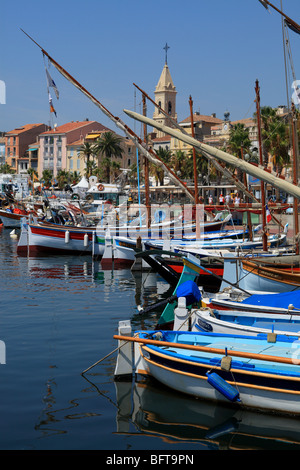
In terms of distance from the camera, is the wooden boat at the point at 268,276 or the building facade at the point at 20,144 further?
the building facade at the point at 20,144

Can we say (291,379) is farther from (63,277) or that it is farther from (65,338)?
(63,277)

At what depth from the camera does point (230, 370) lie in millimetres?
12133

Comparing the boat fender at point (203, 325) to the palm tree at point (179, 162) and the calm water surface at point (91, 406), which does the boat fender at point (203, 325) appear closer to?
the calm water surface at point (91, 406)

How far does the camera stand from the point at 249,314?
16.7 m

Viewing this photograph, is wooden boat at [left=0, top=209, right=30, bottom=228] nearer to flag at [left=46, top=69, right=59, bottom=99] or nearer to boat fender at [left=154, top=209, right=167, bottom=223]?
boat fender at [left=154, top=209, right=167, bottom=223]

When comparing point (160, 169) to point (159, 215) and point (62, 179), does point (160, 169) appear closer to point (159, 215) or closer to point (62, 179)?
point (62, 179)

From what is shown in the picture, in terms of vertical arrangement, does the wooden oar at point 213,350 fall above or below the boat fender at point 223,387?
above

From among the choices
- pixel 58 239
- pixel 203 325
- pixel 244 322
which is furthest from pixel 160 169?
pixel 203 325

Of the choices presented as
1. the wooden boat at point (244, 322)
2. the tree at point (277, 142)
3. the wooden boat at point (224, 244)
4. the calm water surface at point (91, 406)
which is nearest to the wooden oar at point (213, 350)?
the calm water surface at point (91, 406)

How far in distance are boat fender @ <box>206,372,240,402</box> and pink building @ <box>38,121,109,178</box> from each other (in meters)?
139

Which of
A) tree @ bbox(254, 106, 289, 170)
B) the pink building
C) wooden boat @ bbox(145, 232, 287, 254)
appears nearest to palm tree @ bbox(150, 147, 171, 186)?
tree @ bbox(254, 106, 289, 170)

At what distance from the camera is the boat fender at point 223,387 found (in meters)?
12.1

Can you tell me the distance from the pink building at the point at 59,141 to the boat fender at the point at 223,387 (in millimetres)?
139435

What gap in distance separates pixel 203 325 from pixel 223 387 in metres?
3.84
